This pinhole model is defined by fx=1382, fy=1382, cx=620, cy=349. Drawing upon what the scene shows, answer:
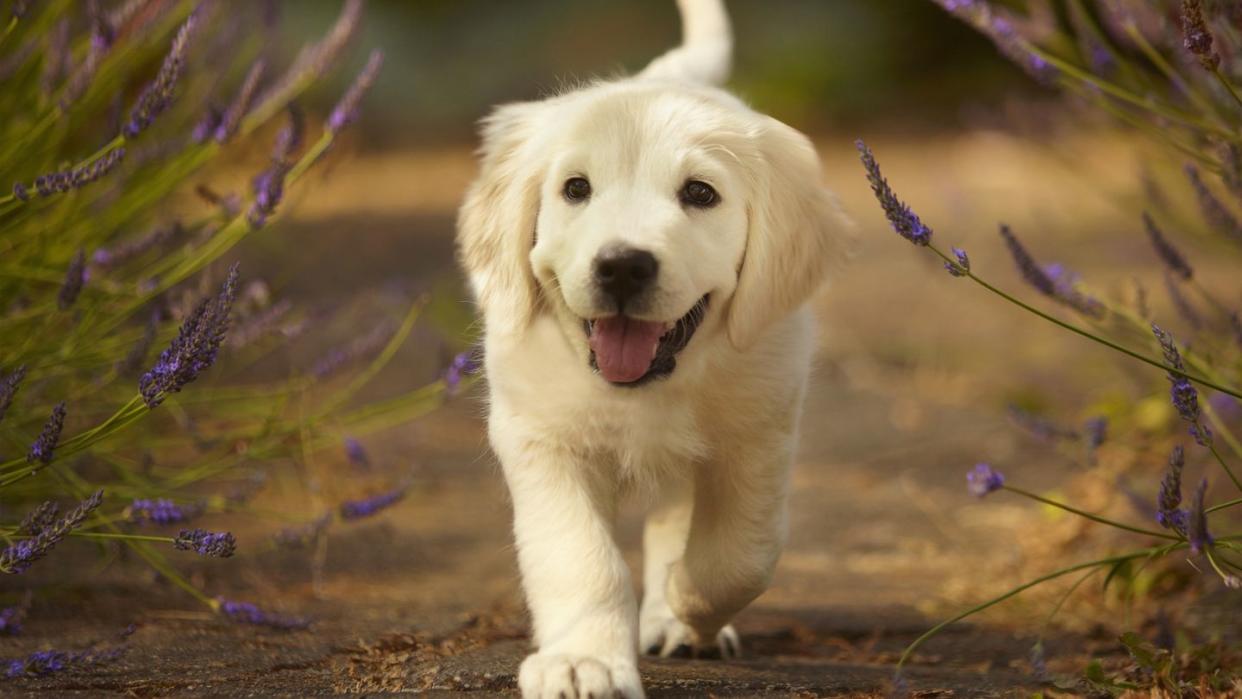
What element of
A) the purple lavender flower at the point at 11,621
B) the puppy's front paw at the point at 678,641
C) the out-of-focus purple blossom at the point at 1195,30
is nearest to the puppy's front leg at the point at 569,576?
the puppy's front paw at the point at 678,641

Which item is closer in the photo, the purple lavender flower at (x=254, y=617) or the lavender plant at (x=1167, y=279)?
the lavender plant at (x=1167, y=279)

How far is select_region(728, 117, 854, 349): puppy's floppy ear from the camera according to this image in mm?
2406

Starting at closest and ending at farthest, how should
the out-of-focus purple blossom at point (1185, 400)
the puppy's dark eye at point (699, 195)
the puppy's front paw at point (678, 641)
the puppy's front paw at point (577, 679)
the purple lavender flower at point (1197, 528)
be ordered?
1. the purple lavender flower at point (1197, 528)
2. the out-of-focus purple blossom at point (1185, 400)
3. the puppy's front paw at point (577, 679)
4. the puppy's dark eye at point (699, 195)
5. the puppy's front paw at point (678, 641)

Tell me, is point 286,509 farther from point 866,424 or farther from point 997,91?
point 997,91

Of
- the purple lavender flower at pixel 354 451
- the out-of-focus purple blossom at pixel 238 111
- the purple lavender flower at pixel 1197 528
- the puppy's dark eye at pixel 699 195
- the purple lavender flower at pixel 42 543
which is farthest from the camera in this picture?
the purple lavender flower at pixel 354 451

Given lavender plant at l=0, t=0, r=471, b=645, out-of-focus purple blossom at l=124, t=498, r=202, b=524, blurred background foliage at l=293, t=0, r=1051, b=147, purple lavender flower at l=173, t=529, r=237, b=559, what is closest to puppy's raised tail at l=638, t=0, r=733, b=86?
lavender plant at l=0, t=0, r=471, b=645

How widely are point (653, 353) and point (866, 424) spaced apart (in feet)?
8.91

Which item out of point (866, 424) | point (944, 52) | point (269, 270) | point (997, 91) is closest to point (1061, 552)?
point (866, 424)

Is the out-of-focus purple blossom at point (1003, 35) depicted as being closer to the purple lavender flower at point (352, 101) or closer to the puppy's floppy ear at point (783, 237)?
the puppy's floppy ear at point (783, 237)

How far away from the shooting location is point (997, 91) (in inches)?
448

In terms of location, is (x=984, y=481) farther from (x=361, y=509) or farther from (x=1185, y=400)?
(x=361, y=509)

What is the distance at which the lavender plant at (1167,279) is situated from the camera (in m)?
1.84

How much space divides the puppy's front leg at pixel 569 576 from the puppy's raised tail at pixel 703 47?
1185 millimetres

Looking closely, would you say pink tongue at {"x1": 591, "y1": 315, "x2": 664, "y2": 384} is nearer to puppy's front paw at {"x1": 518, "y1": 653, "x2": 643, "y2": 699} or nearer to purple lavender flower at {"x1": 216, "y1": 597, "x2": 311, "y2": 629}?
puppy's front paw at {"x1": 518, "y1": 653, "x2": 643, "y2": 699}
